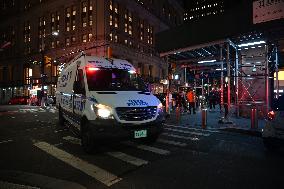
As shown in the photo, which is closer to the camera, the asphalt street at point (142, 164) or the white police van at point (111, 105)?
the asphalt street at point (142, 164)

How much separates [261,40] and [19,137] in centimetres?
1333

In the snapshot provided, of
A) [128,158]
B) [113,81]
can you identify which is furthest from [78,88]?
[128,158]

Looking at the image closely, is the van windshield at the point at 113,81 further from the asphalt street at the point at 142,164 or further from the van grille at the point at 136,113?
the asphalt street at the point at 142,164

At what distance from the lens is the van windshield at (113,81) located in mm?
9073

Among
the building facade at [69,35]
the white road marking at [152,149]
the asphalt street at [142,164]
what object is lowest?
the asphalt street at [142,164]

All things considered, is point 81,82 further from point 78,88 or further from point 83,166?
point 83,166

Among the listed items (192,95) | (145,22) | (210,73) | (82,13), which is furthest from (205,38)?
(145,22)

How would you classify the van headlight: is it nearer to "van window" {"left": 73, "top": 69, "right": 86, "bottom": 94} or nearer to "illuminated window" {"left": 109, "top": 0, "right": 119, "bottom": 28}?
"van window" {"left": 73, "top": 69, "right": 86, "bottom": 94}

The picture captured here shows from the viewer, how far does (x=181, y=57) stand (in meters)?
23.9

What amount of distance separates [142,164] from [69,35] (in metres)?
58.6

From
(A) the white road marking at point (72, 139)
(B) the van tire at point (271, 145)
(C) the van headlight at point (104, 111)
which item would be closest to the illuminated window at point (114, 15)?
(A) the white road marking at point (72, 139)

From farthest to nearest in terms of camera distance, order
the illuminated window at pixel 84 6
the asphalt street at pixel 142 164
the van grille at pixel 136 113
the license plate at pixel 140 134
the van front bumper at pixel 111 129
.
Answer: the illuminated window at pixel 84 6 → the license plate at pixel 140 134 → the van grille at pixel 136 113 → the van front bumper at pixel 111 129 → the asphalt street at pixel 142 164

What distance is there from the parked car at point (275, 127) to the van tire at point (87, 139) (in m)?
4.90

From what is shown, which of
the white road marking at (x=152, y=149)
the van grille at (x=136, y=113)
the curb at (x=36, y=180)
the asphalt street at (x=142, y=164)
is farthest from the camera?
the white road marking at (x=152, y=149)
